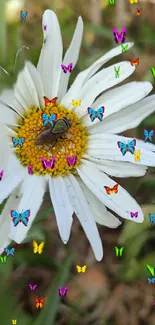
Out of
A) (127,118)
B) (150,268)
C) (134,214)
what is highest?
(127,118)

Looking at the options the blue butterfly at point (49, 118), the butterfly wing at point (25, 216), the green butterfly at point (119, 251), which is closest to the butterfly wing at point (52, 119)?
the blue butterfly at point (49, 118)

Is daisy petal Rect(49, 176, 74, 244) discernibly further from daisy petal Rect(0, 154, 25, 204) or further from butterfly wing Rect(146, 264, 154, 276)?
butterfly wing Rect(146, 264, 154, 276)

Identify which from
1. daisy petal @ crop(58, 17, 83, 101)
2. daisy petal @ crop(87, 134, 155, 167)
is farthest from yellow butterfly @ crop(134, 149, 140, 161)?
daisy petal @ crop(58, 17, 83, 101)

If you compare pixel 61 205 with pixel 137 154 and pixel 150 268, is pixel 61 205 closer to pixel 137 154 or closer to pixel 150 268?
pixel 137 154

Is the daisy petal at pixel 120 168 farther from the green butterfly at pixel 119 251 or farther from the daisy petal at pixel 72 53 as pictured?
the green butterfly at pixel 119 251

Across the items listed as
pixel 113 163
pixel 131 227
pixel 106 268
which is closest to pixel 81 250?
pixel 106 268

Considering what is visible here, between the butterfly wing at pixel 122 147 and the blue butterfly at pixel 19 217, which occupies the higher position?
the butterfly wing at pixel 122 147

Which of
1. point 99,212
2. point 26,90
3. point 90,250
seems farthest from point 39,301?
point 26,90

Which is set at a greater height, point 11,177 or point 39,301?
point 11,177
